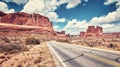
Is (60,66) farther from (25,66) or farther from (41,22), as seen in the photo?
(41,22)

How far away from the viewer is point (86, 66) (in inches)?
399

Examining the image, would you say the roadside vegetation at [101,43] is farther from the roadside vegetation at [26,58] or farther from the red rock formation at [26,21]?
the red rock formation at [26,21]

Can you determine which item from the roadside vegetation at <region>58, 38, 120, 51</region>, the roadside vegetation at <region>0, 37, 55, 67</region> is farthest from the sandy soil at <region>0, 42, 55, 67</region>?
the roadside vegetation at <region>58, 38, 120, 51</region>

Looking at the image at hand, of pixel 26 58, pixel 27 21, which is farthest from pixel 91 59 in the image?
pixel 27 21

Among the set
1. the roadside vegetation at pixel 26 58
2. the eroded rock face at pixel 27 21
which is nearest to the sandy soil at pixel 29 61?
the roadside vegetation at pixel 26 58

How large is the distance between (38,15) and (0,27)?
82.7 m

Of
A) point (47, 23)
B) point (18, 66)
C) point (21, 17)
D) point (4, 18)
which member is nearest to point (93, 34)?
point (47, 23)

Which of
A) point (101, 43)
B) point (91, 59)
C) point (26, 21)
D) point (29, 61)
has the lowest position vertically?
point (101, 43)

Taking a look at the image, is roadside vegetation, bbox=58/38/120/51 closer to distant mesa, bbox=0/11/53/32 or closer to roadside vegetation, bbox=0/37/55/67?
roadside vegetation, bbox=0/37/55/67

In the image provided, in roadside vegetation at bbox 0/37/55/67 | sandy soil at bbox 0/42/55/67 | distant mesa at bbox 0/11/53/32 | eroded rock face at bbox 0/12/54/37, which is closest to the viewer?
sandy soil at bbox 0/42/55/67

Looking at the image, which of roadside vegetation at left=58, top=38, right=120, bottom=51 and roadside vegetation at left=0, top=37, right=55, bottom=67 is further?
roadside vegetation at left=58, top=38, right=120, bottom=51

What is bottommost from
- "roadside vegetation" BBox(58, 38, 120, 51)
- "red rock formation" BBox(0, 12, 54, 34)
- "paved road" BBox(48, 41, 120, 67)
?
"roadside vegetation" BBox(58, 38, 120, 51)

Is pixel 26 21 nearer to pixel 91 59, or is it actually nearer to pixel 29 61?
pixel 29 61

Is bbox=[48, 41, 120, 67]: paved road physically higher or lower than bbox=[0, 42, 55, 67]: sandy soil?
higher
